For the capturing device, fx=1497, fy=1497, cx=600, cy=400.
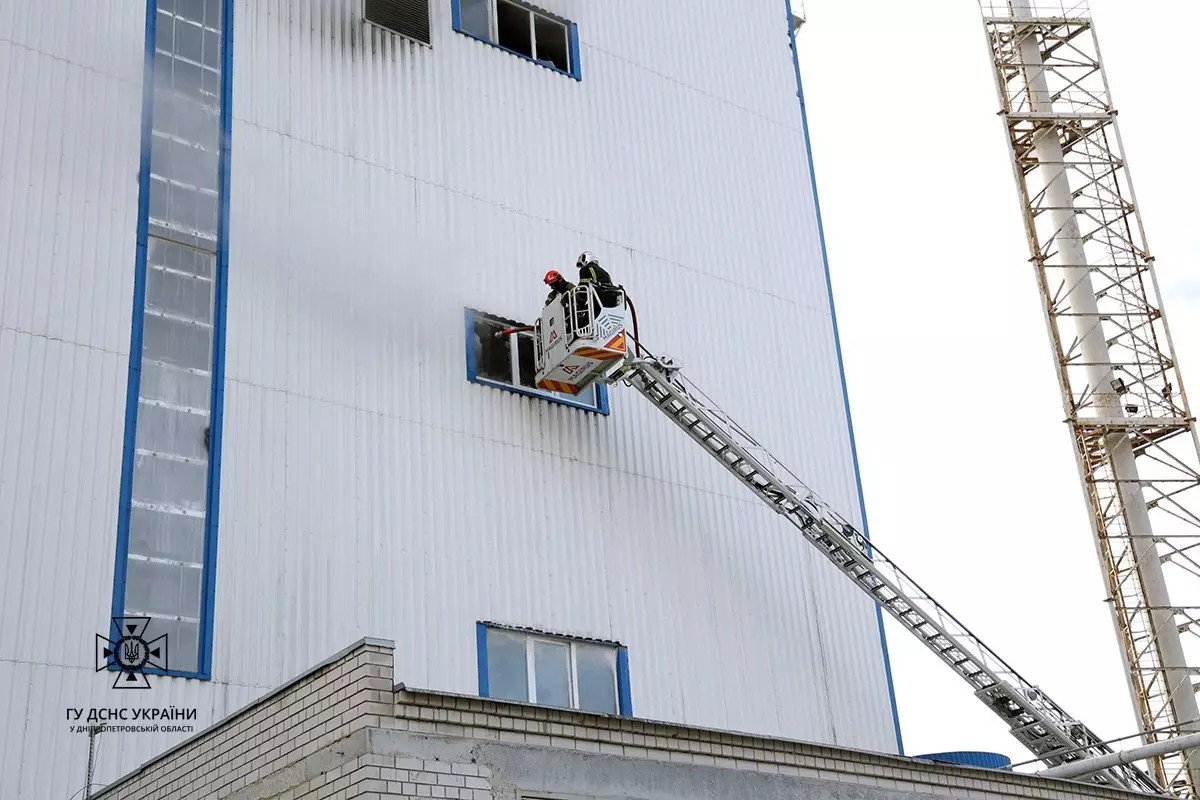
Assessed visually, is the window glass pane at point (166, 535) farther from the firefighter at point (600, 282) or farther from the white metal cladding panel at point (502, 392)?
the firefighter at point (600, 282)

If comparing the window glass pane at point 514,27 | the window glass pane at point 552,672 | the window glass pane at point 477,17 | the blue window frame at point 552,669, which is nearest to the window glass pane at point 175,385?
the blue window frame at point 552,669

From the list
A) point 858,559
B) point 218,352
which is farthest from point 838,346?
point 218,352

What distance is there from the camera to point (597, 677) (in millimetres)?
23562

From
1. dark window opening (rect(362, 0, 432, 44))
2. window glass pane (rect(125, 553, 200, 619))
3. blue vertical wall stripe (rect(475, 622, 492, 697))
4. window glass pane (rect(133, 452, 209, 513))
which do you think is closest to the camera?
window glass pane (rect(125, 553, 200, 619))

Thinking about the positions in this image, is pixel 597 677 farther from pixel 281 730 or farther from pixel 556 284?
pixel 281 730

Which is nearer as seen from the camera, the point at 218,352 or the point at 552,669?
the point at 218,352

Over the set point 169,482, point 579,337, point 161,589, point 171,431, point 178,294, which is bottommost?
point 161,589

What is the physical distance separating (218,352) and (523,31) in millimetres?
10042

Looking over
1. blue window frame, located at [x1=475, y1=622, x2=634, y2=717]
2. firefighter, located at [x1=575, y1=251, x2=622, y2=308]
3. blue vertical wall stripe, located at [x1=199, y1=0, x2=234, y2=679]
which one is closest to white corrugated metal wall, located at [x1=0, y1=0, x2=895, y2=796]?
blue vertical wall stripe, located at [x1=199, y1=0, x2=234, y2=679]

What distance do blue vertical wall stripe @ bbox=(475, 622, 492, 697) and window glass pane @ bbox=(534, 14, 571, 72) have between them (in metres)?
11.6

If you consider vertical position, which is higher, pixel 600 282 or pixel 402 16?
pixel 402 16

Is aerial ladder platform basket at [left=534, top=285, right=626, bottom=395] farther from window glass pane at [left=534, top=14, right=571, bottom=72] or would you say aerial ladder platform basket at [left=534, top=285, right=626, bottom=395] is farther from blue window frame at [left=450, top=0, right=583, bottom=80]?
window glass pane at [left=534, top=14, right=571, bottom=72]

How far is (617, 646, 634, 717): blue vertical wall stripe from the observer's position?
2341 cm

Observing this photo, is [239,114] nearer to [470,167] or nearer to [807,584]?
[470,167]
